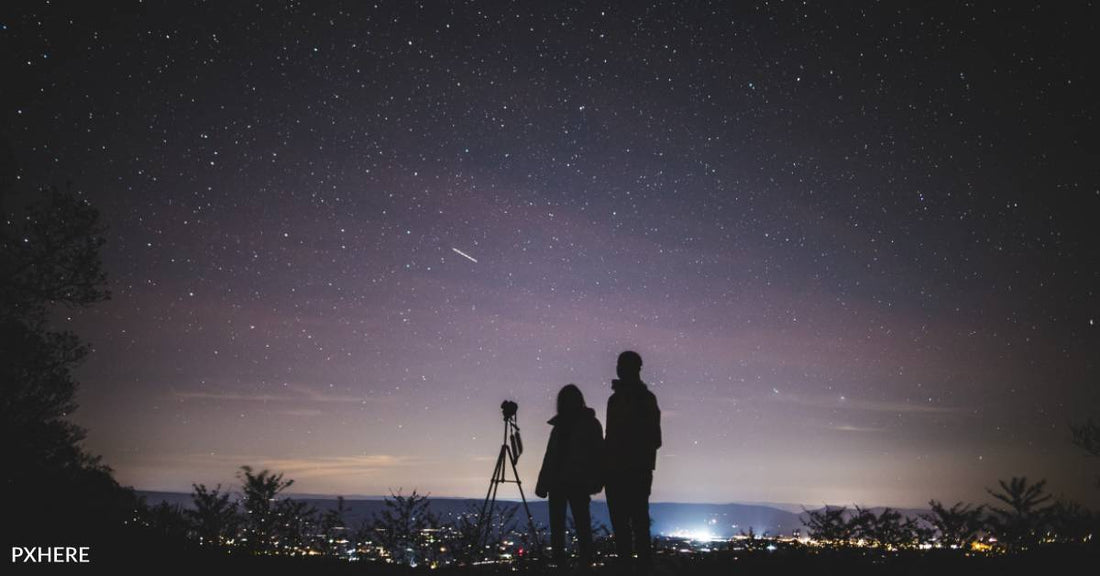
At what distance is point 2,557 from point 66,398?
364 inches

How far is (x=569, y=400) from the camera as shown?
6.53m

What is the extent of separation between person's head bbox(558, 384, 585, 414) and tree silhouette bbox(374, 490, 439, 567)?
213 inches

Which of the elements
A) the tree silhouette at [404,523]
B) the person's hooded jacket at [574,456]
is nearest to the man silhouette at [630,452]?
the person's hooded jacket at [574,456]

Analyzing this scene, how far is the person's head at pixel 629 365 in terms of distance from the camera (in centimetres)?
591

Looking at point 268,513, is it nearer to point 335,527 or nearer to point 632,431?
point 335,527

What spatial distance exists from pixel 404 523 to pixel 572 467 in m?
6.00

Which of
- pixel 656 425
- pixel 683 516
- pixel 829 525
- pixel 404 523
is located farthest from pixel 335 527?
pixel 683 516

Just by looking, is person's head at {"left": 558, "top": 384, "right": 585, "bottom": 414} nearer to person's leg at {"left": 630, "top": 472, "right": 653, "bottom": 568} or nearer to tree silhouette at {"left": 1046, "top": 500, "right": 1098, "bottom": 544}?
person's leg at {"left": 630, "top": 472, "right": 653, "bottom": 568}

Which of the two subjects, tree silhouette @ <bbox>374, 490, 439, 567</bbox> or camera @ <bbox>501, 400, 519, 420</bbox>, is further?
tree silhouette @ <bbox>374, 490, 439, 567</bbox>

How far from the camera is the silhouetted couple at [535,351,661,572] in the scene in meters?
5.79

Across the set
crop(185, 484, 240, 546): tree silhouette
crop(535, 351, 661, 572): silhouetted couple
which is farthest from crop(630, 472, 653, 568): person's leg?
crop(185, 484, 240, 546): tree silhouette

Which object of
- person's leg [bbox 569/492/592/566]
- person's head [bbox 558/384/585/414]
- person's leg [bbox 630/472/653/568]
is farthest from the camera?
person's head [bbox 558/384/585/414]

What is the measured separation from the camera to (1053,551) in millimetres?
5875

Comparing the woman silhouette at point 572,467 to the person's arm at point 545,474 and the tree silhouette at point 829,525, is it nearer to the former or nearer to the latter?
the person's arm at point 545,474
